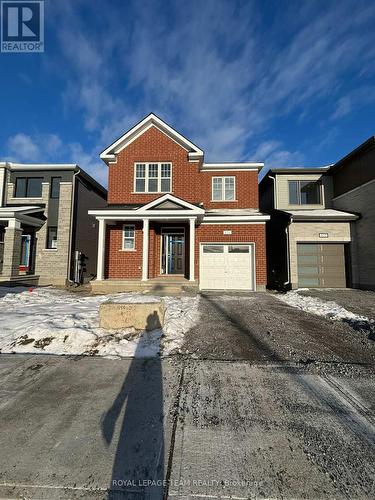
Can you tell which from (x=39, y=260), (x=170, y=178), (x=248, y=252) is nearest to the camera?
(x=248, y=252)

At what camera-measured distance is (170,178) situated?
47.7ft

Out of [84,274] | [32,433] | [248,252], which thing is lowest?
[32,433]

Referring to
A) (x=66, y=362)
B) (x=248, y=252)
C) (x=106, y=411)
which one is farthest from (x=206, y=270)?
(x=106, y=411)

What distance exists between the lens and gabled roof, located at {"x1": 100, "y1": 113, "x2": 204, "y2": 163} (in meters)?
14.3

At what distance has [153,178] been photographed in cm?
1463

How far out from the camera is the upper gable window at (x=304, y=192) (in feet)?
55.8

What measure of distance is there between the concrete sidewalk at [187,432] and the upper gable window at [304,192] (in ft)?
49.3

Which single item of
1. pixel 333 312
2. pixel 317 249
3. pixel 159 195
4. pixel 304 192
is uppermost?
pixel 304 192

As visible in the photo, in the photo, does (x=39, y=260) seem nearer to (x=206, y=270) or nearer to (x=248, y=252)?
(x=206, y=270)

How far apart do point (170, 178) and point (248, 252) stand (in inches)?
241

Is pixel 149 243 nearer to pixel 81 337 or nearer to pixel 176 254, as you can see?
pixel 176 254

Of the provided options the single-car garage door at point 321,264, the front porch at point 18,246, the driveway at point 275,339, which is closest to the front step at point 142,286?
the driveway at point 275,339

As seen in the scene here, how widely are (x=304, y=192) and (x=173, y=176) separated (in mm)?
9177

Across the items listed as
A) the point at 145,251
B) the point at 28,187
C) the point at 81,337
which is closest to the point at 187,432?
the point at 81,337
